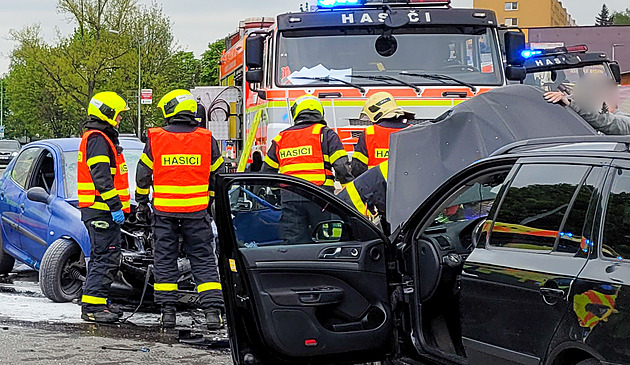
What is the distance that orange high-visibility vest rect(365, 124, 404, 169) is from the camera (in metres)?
7.93

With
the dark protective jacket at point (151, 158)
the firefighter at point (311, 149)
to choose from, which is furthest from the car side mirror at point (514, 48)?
the dark protective jacket at point (151, 158)

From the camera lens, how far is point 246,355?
511 cm

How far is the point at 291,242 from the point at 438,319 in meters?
0.87

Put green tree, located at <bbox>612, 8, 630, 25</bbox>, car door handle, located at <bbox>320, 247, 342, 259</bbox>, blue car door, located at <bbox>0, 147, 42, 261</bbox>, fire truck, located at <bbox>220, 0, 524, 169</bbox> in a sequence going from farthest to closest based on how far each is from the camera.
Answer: green tree, located at <bbox>612, 8, 630, 25</bbox>, blue car door, located at <bbox>0, 147, 42, 261</bbox>, fire truck, located at <bbox>220, 0, 524, 169</bbox>, car door handle, located at <bbox>320, 247, 342, 259</bbox>

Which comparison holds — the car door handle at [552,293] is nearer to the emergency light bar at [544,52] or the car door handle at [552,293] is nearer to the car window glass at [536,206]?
the car window glass at [536,206]

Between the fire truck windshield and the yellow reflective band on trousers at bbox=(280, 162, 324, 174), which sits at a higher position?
the fire truck windshield

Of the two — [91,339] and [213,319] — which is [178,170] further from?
[91,339]

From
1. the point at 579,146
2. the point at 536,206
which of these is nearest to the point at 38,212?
the point at 536,206

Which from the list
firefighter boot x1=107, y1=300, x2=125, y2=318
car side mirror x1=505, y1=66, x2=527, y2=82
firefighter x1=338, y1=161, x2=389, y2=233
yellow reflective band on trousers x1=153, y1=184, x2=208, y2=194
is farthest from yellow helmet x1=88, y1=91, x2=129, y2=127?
car side mirror x1=505, y1=66, x2=527, y2=82

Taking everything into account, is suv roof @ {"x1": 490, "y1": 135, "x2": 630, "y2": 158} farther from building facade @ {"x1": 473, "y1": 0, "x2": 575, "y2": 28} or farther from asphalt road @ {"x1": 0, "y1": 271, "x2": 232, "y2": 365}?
building facade @ {"x1": 473, "y1": 0, "x2": 575, "y2": 28}

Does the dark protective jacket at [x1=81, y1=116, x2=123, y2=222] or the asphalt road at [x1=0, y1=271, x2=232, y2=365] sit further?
the dark protective jacket at [x1=81, y1=116, x2=123, y2=222]

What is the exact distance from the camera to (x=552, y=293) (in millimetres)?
3928

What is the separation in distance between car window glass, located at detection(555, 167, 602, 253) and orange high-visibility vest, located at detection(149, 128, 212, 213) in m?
3.98

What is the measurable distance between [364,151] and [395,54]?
191 cm
